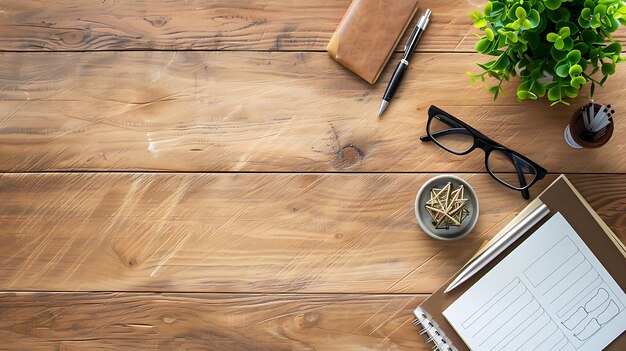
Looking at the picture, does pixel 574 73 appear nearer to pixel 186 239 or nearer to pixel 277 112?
pixel 277 112

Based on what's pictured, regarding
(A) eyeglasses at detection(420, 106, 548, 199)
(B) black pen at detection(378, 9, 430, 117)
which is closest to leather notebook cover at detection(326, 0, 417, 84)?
(B) black pen at detection(378, 9, 430, 117)

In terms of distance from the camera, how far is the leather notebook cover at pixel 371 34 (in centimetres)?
106

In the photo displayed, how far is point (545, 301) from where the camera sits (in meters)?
1.02

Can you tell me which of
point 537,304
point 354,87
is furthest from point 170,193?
point 537,304

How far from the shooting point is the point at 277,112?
3.56 ft

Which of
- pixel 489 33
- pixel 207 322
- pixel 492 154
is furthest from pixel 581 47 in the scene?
pixel 207 322

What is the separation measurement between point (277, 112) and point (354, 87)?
5.3 inches

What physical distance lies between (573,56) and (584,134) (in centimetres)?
18

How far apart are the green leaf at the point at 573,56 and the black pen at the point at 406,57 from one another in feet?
0.85

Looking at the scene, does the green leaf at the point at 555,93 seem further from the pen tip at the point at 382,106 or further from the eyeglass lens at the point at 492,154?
the pen tip at the point at 382,106

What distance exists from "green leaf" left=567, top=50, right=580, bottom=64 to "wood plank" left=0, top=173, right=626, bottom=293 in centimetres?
24

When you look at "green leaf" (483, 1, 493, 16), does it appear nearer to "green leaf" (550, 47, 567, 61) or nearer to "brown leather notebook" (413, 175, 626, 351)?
"green leaf" (550, 47, 567, 61)

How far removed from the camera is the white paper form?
101 centimetres

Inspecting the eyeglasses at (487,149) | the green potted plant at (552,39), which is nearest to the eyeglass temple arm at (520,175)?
the eyeglasses at (487,149)
